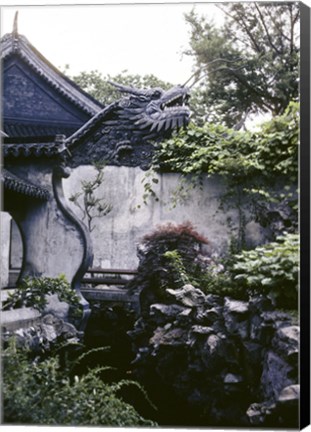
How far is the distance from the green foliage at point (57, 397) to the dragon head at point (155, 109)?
79.7 inches

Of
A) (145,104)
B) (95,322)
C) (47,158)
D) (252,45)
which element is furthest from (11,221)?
(252,45)

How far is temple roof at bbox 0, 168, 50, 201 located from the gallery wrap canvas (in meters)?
0.02

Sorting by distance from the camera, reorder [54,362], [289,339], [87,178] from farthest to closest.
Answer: [87,178], [54,362], [289,339]

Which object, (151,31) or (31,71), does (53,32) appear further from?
(151,31)

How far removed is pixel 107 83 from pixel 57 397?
2564mm

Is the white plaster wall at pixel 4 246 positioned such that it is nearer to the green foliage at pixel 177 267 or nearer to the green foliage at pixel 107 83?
the green foliage at pixel 107 83

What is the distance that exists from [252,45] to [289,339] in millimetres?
2346

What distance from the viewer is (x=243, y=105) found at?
568 centimetres

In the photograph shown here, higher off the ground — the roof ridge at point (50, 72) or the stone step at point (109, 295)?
the roof ridge at point (50, 72)

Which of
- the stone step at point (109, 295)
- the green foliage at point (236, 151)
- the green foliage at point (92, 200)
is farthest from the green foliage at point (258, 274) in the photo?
the green foliage at point (92, 200)

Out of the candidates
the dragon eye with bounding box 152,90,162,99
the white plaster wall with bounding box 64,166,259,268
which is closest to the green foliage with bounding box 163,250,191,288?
the white plaster wall with bounding box 64,166,259,268

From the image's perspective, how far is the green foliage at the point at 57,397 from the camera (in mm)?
5422

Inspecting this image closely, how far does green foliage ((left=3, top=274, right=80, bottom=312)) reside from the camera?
5.95m

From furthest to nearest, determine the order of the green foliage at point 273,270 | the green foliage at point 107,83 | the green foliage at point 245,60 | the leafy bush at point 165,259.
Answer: the green foliage at point 107,83
the leafy bush at point 165,259
the green foliage at point 245,60
the green foliage at point 273,270
